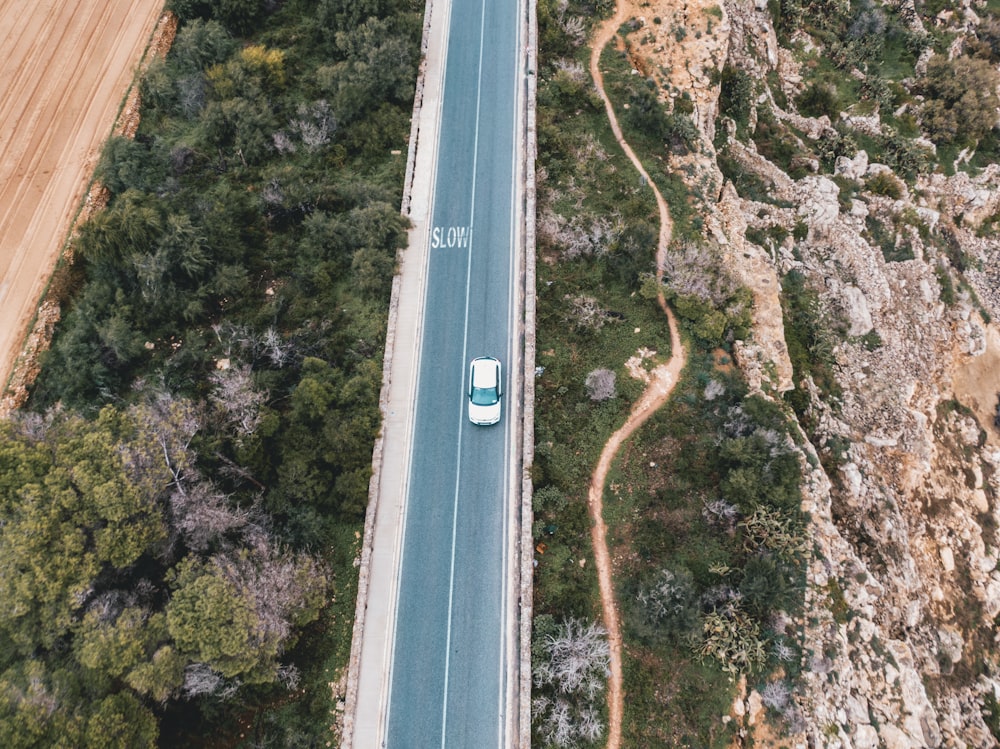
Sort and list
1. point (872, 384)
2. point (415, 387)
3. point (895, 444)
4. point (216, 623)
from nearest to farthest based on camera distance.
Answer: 1. point (216, 623)
2. point (415, 387)
3. point (895, 444)
4. point (872, 384)

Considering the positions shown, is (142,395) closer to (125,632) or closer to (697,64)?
(125,632)

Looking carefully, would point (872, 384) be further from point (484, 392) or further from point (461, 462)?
point (461, 462)

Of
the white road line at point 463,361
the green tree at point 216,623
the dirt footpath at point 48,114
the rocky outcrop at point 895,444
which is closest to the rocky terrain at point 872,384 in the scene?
the rocky outcrop at point 895,444

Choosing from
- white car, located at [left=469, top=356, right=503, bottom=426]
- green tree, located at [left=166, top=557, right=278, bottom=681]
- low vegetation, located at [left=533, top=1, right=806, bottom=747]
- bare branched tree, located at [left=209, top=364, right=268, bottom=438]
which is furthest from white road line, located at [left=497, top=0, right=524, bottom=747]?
bare branched tree, located at [left=209, top=364, right=268, bottom=438]

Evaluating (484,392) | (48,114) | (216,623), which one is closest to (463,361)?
(484,392)

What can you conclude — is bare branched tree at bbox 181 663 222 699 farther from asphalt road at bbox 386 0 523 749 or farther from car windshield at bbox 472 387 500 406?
car windshield at bbox 472 387 500 406

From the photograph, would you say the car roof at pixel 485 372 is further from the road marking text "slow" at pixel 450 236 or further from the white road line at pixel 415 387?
the road marking text "slow" at pixel 450 236
